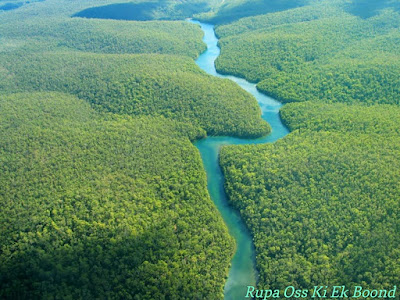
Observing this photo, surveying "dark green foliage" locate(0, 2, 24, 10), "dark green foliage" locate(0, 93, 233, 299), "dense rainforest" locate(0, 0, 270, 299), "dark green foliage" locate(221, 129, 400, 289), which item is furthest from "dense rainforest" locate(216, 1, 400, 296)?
"dark green foliage" locate(0, 2, 24, 10)

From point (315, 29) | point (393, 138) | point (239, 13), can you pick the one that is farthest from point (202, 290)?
point (239, 13)

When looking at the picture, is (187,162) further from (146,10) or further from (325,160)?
(146,10)

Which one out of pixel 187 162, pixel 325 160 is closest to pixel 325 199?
pixel 325 160

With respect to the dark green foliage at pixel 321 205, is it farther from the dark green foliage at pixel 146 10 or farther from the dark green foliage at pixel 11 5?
the dark green foliage at pixel 11 5

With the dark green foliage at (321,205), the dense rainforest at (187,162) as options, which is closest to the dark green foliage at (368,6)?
the dense rainforest at (187,162)

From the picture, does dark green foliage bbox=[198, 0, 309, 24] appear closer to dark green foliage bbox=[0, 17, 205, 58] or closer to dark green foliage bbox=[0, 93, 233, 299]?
dark green foliage bbox=[0, 17, 205, 58]

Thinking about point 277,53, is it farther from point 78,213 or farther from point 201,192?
point 78,213
